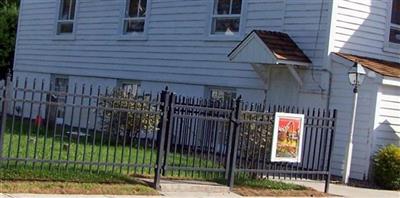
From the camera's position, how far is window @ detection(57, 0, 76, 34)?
23.7 meters

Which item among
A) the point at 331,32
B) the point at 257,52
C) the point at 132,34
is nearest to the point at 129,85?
the point at 132,34

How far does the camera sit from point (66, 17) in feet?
78.6

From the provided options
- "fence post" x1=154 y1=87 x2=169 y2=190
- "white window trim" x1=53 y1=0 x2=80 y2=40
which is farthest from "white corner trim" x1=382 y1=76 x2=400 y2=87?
"white window trim" x1=53 y1=0 x2=80 y2=40

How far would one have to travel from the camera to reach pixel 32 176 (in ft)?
33.0

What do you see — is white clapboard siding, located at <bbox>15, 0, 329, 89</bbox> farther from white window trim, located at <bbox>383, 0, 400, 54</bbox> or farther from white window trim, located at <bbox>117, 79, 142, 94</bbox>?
white window trim, located at <bbox>383, 0, 400, 54</bbox>

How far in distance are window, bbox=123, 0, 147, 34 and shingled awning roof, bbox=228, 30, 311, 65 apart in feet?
17.0

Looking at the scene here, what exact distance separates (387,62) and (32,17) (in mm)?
13977

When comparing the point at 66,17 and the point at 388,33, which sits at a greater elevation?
the point at 66,17

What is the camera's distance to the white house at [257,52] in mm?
15219

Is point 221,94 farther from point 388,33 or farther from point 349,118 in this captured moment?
point 388,33

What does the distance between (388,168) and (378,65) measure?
237cm

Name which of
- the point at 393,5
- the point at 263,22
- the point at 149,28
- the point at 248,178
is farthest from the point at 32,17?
the point at 248,178

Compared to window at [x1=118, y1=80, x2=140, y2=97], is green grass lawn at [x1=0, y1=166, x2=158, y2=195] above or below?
below

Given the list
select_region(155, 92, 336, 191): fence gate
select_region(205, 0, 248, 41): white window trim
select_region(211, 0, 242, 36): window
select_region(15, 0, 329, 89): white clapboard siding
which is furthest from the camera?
select_region(211, 0, 242, 36): window
